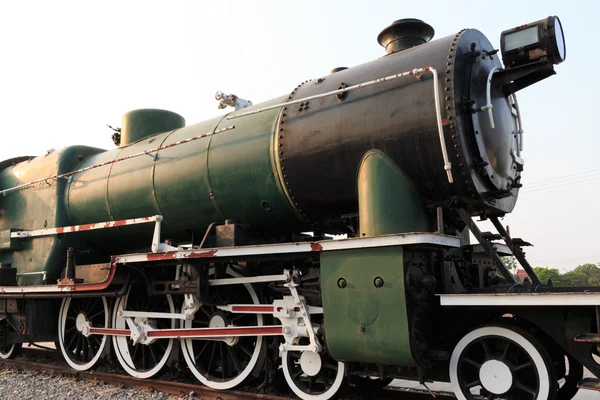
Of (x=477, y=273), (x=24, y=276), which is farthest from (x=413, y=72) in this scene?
(x=24, y=276)

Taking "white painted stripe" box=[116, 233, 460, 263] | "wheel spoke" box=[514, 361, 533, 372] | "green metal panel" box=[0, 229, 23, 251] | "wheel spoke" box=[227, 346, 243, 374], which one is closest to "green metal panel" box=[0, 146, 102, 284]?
"green metal panel" box=[0, 229, 23, 251]

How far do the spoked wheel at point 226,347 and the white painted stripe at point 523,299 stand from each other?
93.1 inches

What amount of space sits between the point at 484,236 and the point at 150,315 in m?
4.04

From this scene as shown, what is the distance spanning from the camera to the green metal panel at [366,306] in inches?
154

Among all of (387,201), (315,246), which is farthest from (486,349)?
(315,246)

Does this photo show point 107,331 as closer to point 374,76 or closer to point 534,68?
point 374,76

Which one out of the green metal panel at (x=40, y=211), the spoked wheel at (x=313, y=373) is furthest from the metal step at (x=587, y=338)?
the green metal panel at (x=40, y=211)

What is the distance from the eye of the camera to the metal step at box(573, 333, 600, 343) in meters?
3.30

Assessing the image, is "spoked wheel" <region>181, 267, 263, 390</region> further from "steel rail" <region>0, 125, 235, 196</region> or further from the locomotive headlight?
the locomotive headlight

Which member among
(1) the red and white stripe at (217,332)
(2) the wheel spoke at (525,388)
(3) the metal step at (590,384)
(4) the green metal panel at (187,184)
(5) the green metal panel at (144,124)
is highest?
(5) the green metal panel at (144,124)

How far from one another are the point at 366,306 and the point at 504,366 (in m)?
1.13

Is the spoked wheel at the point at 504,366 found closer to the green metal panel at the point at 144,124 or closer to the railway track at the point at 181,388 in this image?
the railway track at the point at 181,388

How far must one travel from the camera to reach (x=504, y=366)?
12.3 feet

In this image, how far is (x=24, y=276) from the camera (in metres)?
7.83
